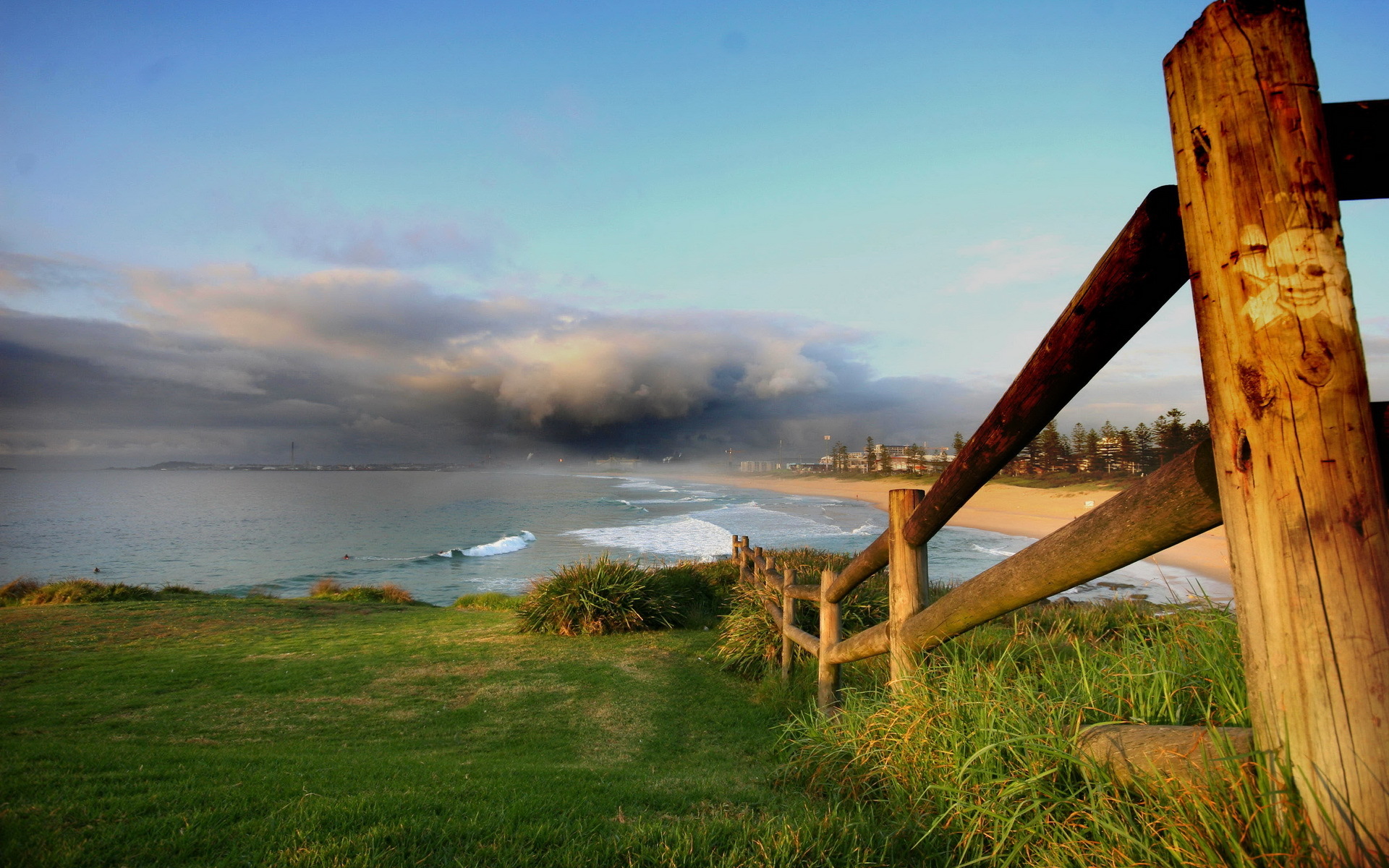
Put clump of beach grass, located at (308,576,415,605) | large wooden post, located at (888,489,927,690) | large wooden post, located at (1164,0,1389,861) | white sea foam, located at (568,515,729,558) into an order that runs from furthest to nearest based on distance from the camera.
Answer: white sea foam, located at (568,515,729,558)
clump of beach grass, located at (308,576,415,605)
large wooden post, located at (888,489,927,690)
large wooden post, located at (1164,0,1389,861)

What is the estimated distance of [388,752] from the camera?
475cm

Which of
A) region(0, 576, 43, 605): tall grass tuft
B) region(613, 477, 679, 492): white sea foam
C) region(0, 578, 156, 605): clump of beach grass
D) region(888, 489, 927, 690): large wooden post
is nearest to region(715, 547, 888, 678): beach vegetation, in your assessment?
region(888, 489, 927, 690): large wooden post

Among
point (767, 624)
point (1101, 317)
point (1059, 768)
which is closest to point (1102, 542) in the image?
point (1101, 317)

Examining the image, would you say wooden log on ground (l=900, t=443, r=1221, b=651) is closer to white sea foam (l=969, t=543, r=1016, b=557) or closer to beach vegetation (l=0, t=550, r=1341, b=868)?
beach vegetation (l=0, t=550, r=1341, b=868)

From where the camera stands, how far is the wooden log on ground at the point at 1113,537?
60.2 inches

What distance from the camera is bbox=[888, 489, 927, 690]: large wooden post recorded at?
131 inches

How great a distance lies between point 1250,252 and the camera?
1.27 metres

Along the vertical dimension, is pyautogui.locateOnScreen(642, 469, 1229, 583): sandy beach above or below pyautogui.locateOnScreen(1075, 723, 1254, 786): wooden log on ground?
below

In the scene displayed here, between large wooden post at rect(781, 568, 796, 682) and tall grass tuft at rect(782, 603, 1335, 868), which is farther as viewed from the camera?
large wooden post at rect(781, 568, 796, 682)

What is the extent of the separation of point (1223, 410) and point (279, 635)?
11.4m

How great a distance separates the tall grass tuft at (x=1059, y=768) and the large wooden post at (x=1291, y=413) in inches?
8.2

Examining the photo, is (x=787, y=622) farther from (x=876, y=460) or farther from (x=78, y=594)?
(x=876, y=460)

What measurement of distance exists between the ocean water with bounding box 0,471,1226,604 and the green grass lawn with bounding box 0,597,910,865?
8989 millimetres

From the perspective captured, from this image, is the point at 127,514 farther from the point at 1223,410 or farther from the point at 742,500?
the point at 1223,410
